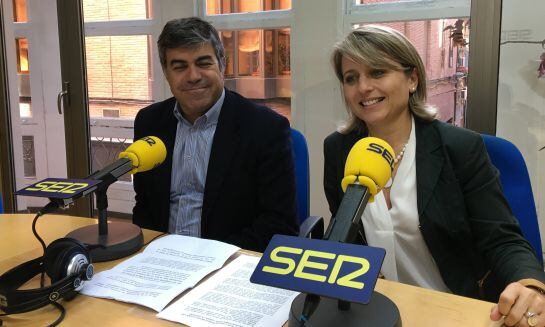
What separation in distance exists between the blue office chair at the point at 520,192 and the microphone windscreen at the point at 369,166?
0.66 m

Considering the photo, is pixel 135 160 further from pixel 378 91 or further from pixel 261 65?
pixel 261 65

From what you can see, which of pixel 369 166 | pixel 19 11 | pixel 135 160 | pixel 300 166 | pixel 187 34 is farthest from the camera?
pixel 19 11

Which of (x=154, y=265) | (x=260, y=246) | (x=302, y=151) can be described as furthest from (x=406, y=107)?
(x=154, y=265)

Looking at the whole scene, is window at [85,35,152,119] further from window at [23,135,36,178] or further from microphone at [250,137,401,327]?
microphone at [250,137,401,327]

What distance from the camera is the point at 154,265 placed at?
127 cm

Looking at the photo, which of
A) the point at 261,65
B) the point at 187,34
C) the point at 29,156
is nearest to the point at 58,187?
the point at 187,34

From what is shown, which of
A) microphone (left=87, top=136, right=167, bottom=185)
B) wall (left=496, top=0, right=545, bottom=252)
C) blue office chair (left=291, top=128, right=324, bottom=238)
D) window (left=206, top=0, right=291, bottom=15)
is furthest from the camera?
window (left=206, top=0, right=291, bottom=15)

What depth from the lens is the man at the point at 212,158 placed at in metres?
1.74

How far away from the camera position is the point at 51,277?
1.13m

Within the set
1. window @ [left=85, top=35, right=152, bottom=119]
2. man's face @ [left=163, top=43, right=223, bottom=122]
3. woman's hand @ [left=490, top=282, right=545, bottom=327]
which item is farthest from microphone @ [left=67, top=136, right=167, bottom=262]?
window @ [left=85, top=35, right=152, bottom=119]

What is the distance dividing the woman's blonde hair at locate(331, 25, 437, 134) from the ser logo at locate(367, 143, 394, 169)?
23.0 inches

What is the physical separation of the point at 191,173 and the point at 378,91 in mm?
728

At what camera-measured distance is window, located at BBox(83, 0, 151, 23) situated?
318 centimetres

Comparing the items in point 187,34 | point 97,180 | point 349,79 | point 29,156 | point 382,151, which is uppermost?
point 187,34
